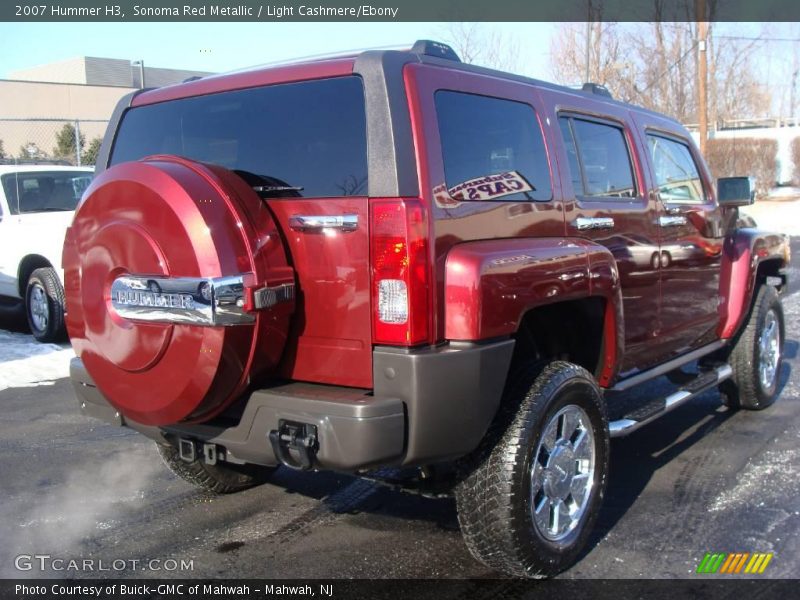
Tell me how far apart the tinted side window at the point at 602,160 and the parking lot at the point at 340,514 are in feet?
5.29

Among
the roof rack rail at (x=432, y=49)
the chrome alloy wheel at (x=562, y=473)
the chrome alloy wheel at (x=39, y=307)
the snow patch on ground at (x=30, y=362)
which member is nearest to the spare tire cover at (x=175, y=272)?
the roof rack rail at (x=432, y=49)

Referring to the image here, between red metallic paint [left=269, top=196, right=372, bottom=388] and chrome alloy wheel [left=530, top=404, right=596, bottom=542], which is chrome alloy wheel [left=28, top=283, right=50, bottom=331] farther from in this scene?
chrome alloy wheel [left=530, top=404, right=596, bottom=542]

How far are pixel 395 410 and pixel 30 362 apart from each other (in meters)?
5.97

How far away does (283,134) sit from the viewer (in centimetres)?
315

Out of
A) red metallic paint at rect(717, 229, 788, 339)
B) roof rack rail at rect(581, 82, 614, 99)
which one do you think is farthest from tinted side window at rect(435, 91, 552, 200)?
red metallic paint at rect(717, 229, 788, 339)

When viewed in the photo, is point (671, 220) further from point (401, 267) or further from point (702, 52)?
point (702, 52)

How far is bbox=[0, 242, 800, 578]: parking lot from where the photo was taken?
348cm

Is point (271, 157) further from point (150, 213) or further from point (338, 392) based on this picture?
point (338, 392)

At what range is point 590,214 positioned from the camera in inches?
149

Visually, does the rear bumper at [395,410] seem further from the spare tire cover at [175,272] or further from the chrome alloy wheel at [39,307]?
the chrome alloy wheel at [39,307]

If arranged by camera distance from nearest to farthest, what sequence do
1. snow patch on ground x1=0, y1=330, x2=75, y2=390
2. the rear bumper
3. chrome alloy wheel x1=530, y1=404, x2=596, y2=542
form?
1. the rear bumper
2. chrome alloy wheel x1=530, y1=404, x2=596, y2=542
3. snow patch on ground x1=0, y1=330, x2=75, y2=390

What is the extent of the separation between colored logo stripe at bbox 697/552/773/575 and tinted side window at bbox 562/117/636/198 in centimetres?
174

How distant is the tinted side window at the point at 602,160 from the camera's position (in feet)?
12.7

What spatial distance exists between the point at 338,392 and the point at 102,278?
102 centimetres
